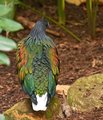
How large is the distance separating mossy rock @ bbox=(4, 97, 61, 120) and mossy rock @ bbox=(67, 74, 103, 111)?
52cm

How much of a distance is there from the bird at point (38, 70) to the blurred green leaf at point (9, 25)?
7.52ft

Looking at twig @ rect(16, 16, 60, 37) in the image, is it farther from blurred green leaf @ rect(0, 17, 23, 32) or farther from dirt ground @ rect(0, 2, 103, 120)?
blurred green leaf @ rect(0, 17, 23, 32)

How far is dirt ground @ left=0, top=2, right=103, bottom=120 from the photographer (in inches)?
233

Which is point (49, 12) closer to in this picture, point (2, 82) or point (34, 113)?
point (2, 82)

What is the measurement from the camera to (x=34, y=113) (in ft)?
14.4

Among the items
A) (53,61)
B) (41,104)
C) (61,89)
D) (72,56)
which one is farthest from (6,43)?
(72,56)

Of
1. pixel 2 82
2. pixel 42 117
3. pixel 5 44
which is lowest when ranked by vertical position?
pixel 2 82

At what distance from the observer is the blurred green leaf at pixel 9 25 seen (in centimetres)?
178

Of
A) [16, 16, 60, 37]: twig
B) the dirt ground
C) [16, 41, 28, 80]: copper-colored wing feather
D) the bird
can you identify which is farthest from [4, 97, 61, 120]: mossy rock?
[16, 16, 60, 37]: twig

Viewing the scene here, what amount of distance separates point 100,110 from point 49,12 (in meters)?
4.15

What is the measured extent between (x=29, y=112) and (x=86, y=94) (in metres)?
1.03

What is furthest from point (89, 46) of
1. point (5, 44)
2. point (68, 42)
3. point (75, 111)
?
point (5, 44)

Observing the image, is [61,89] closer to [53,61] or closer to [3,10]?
[53,61]

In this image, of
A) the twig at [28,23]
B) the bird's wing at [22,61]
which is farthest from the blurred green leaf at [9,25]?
the twig at [28,23]
